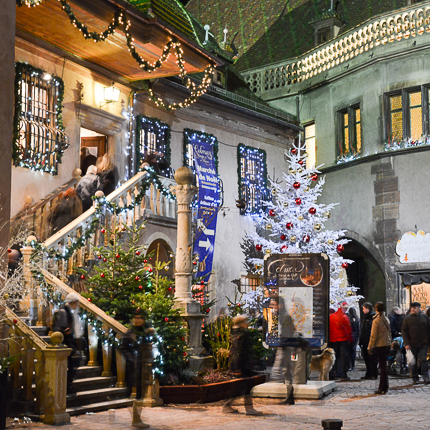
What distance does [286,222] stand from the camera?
69.7ft

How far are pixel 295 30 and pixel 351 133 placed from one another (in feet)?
20.5

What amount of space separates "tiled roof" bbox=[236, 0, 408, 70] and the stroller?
13.2m

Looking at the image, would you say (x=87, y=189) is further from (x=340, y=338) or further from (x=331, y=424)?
(x=331, y=424)

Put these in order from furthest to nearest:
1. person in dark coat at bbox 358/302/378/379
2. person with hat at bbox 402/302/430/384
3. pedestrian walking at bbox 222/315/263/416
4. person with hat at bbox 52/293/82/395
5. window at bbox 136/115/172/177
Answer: window at bbox 136/115/172/177 < person in dark coat at bbox 358/302/378/379 < person with hat at bbox 402/302/430/384 < person with hat at bbox 52/293/82/395 < pedestrian walking at bbox 222/315/263/416

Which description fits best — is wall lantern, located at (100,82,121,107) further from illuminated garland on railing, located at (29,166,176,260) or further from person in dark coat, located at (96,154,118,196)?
illuminated garland on railing, located at (29,166,176,260)

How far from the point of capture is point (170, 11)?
19438 millimetres

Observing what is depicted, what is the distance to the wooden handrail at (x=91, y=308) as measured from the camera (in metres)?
12.4

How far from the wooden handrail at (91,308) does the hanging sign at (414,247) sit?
12341mm

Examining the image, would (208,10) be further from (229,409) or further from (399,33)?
(229,409)

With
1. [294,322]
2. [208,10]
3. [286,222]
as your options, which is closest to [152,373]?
[294,322]

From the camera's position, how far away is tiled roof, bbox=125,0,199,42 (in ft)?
59.5

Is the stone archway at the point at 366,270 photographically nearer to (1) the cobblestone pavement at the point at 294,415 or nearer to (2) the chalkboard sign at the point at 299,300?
(2) the chalkboard sign at the point at 299,300

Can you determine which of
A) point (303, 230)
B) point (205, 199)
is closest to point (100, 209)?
point (205, 199)

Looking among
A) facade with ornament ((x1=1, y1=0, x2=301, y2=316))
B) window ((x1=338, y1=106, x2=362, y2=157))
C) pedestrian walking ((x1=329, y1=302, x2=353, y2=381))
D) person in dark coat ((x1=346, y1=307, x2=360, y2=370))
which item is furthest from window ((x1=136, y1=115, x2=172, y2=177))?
window ((x1=338, y1=106, x2=362, y2=157))
